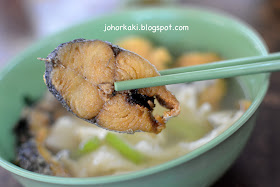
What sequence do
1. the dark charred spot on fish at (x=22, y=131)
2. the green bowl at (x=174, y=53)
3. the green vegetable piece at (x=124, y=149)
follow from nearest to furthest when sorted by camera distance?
1. the green bowl at (x=174, y=53)
2. the green vegetable piece at (x=124, y=149)
3. the dark charred spot on fish at (x=22, y=131)

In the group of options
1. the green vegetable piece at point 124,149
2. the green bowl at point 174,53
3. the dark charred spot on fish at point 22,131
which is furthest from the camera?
the dark charred spot on fish at point 22,131

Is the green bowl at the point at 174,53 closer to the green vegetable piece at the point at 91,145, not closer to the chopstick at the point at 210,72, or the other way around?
the chopstick at the point at 210,72

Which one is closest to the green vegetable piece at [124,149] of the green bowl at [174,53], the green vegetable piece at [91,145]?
the green vegetable piece at [91,145]

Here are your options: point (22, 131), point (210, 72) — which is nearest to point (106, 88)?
point (210, 72)

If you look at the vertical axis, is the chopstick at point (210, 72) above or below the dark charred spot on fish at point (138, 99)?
above

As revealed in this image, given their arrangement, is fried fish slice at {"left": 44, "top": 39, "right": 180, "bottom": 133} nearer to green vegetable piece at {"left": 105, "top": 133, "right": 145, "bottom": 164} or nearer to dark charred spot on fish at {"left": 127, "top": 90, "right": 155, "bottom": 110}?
dark charred spot on fish at {"left": 127, "top": 90, "right": 155, "bottom": 110}

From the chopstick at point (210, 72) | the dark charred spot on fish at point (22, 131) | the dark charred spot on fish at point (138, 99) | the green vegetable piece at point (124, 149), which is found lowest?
the green vegetable piece at point (124, 149)

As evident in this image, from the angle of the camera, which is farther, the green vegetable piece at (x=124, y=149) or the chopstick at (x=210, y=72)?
the green vegetable piece at (x=124, y=149)

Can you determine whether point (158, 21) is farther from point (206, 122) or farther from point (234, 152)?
point (234, 152)
